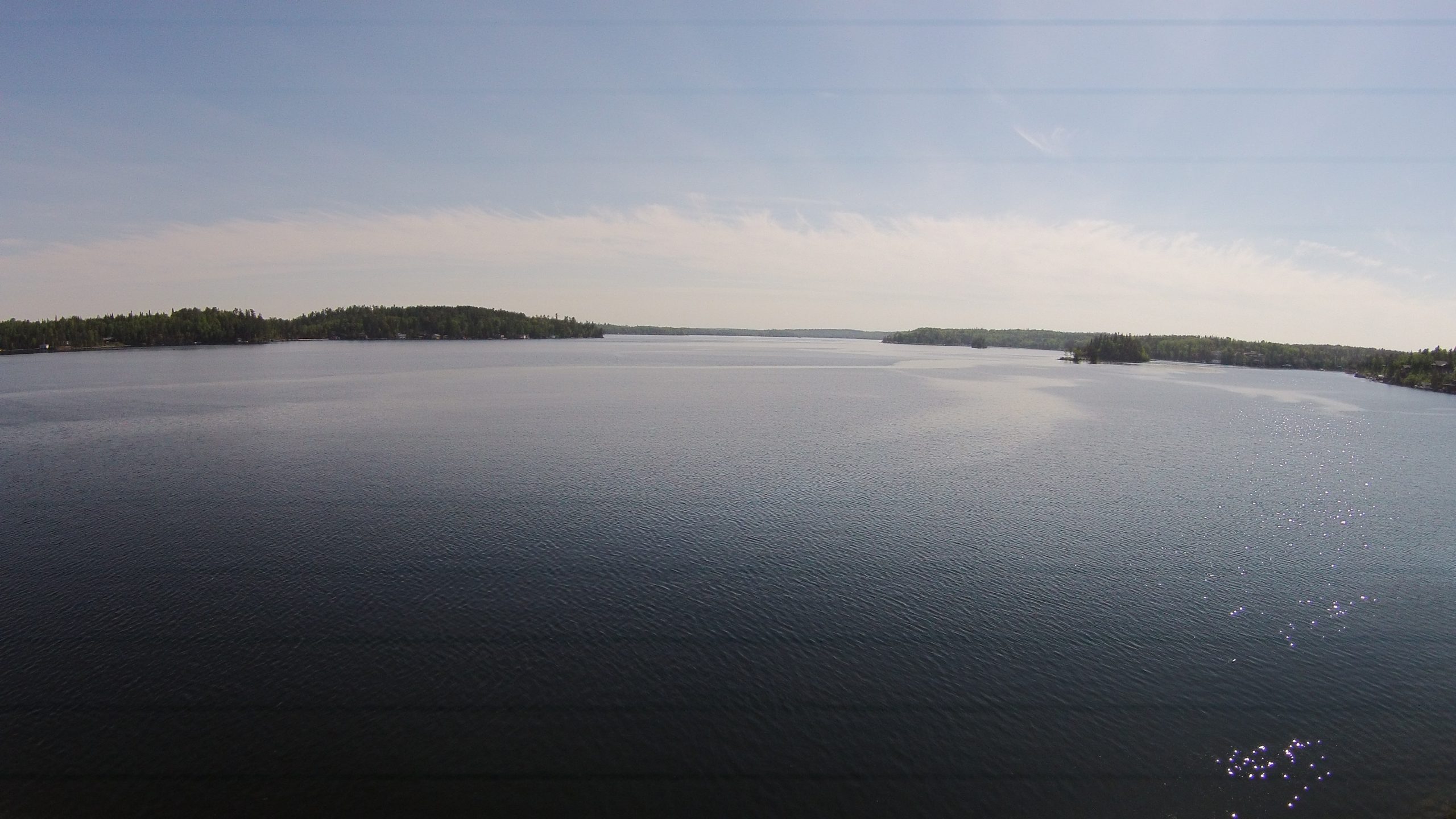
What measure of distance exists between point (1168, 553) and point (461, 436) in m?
48.0

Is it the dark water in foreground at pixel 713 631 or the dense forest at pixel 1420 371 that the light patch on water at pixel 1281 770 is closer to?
the dark water in foreground at pixel 713 631

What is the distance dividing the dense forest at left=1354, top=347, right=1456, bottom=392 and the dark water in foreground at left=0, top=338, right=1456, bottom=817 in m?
114

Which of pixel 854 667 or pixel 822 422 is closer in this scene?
pixel 854 667

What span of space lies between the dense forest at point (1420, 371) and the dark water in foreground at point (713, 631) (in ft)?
373

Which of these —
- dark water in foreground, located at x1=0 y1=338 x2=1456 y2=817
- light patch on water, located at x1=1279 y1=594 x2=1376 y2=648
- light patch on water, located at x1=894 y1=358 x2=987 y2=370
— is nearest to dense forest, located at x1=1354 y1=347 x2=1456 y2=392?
light patch on water, located at x1=894 y1=358 x2=987 y2=370

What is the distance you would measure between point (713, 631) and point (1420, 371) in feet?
596

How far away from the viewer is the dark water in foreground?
15422 mm

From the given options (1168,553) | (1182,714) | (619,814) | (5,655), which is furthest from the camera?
(1168,553)

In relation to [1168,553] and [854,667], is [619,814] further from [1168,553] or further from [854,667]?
[1168,553]

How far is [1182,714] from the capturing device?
18.0m

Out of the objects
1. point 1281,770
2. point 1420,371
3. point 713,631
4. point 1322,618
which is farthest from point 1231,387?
point 713,631

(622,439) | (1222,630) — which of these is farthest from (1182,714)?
(622,439)

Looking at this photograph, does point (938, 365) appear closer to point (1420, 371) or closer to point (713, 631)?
point (1420, 371)

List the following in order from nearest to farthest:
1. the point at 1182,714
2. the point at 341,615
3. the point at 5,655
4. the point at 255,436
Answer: the point at 1182,714, the point at 5,655, the point at 341,615, the point at 255,436
